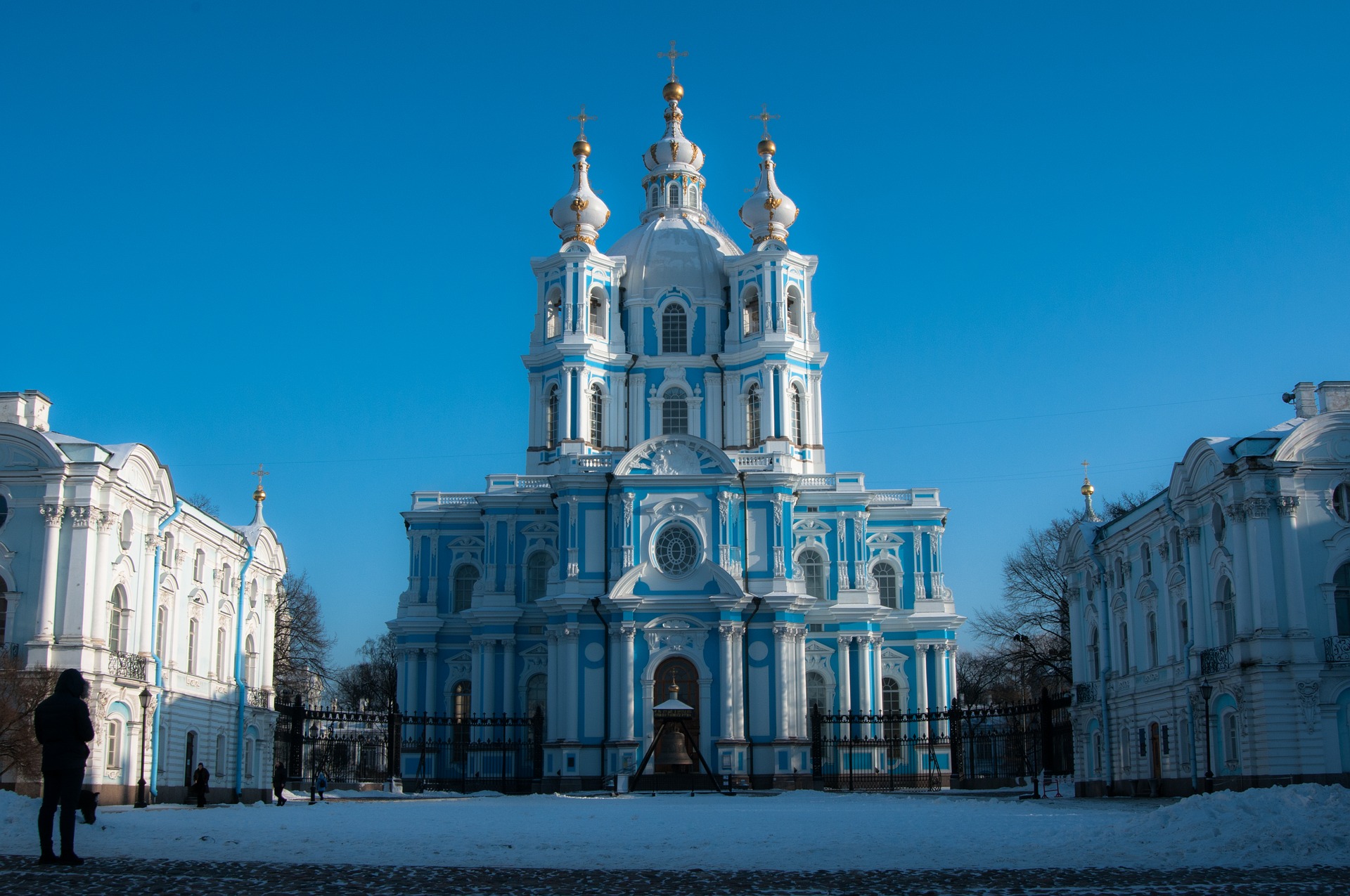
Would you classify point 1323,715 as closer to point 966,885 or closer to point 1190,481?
point 1190,481

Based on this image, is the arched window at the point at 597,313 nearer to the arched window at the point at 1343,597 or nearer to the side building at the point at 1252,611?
the side building at the point at 1252,611

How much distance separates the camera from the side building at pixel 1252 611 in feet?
95.5

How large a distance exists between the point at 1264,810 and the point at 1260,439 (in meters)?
16.2

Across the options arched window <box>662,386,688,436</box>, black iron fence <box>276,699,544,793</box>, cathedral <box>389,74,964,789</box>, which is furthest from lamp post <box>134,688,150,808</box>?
arched window <box>662,386,688,436</box>

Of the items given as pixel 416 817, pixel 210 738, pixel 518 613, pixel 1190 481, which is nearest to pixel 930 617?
pixel 518 613

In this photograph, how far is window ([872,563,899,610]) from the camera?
178 ft

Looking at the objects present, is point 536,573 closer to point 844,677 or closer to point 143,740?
point 844,677

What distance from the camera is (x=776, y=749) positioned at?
1785 inches

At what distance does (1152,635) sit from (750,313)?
24008 mm

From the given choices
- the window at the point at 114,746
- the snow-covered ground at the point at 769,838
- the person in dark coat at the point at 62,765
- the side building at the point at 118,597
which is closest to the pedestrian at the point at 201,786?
the side building at the point at 118,597

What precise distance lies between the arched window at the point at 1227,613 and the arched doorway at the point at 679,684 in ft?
62.0

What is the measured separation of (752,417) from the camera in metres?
54.9

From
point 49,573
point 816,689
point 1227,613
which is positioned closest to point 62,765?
point 49,573

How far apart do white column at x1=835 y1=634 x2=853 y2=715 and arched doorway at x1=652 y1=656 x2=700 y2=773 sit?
690 centimetres
